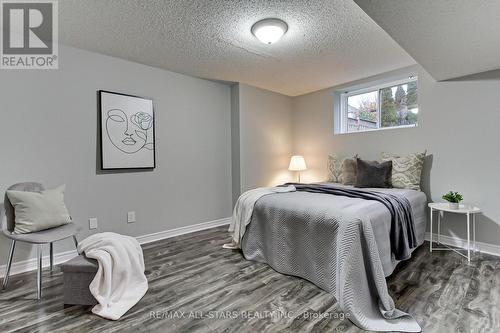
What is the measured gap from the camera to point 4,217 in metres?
1.98

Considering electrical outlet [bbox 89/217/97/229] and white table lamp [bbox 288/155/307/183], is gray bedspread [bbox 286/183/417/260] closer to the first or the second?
white table lamp [bbox 288/155/307/183]

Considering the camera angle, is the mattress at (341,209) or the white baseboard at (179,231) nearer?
the mattress at (341,209)

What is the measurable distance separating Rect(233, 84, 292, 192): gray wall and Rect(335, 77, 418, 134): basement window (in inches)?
39.0

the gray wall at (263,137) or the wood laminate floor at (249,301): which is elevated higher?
the gray wall at (263,137)

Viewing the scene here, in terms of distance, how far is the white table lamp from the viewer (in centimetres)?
429

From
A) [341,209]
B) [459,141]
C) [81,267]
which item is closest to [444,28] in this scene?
[341,209]

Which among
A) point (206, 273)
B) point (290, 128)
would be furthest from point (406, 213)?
point (290, 128)

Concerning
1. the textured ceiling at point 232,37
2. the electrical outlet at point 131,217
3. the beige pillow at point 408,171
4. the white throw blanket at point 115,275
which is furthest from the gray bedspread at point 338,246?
the textured ceiling at point 232,37

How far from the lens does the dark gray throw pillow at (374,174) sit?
3025 mm

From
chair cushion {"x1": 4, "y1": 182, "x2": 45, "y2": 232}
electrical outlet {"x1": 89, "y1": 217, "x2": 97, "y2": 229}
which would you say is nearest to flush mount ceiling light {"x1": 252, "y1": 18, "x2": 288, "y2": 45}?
chair cushion {"x1": 4, "y1": 182, "x2": 45, "y2": 232}

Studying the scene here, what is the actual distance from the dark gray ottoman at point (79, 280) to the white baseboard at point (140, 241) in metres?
1.00

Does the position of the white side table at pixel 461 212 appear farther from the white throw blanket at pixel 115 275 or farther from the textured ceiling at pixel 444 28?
the white throw blanket at pixel 115 275

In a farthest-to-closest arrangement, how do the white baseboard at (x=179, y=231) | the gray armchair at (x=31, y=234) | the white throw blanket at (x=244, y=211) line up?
the white baseboard at (x=179, y=231) → the white throw blanket at (x=244, y=211) → the gray armchair at (x=31, y=234)

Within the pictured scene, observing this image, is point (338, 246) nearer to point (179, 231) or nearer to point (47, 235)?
point (47, 235)
